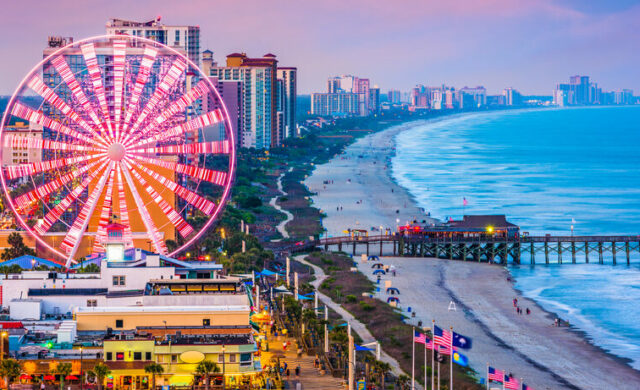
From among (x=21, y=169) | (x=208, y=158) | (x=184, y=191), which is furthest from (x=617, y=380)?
(x=208, y=158)

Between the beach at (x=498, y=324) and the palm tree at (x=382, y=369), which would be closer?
the palm tree at (x=382, y=369)

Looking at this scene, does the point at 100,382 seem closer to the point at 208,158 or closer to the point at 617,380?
the point at 617,380

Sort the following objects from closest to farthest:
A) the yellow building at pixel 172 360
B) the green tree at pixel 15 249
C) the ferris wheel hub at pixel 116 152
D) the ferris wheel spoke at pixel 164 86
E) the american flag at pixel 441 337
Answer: the yellow building at pixel 172 360
the american flag at pixel 441 337
the ferris wheel spoke at pixel 164 86
the ferris wheel hub at pixel 116 152
the green tree at pixel 15 249

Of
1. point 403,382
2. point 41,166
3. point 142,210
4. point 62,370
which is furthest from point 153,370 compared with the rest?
point 41,166

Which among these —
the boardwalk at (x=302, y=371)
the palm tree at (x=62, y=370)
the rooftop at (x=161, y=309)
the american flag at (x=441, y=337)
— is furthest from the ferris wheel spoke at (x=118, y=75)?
the american flag at (x=441, y=337)

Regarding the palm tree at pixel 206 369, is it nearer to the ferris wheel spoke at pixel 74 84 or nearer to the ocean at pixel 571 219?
the ferris wheel spoke at pixel 74 84

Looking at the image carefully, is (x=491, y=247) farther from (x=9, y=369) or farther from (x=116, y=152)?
(x=9, y=369)

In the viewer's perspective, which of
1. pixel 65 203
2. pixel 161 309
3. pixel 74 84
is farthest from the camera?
pixel 65 203

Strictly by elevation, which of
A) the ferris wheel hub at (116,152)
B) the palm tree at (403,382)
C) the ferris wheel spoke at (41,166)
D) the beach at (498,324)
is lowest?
the beach at (498,324)
